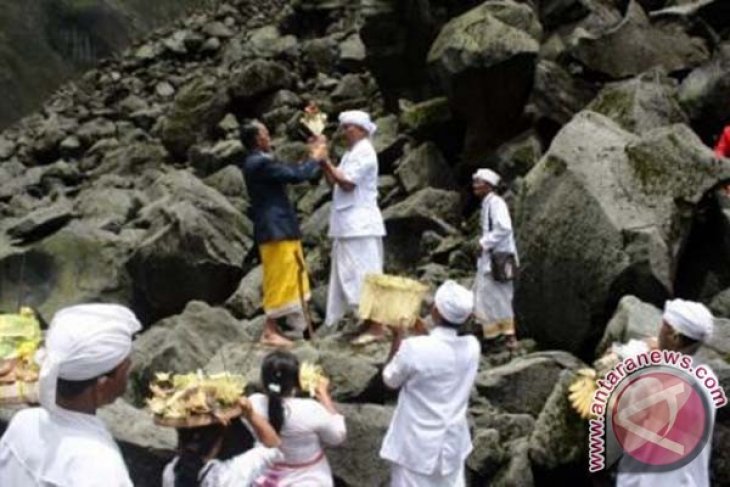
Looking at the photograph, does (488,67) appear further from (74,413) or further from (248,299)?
(74,413)

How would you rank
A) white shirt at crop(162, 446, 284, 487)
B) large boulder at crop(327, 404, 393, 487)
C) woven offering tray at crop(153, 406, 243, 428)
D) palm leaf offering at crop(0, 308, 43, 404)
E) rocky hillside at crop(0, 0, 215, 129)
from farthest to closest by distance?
1. rocky hillside at crop(0, 0, 215, 129)
2. large boulder at crop(327, 404, 393, 487)
3. palm leaf offering at crop(0, 308, 43, 404)
4. woven offering tray at crop(153, 406, 243, 428)
5. white shirt at crop(162, 446, 284, 487)

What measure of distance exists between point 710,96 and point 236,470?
10529 mm

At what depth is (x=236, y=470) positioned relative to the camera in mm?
5094

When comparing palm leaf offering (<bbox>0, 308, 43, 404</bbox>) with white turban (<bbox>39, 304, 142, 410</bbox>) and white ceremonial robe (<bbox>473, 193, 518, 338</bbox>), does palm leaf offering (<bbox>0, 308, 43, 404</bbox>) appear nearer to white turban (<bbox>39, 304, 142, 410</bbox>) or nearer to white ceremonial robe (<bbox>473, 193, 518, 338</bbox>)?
white turban (<bbox>39, 304, 142, 410</bbox>)

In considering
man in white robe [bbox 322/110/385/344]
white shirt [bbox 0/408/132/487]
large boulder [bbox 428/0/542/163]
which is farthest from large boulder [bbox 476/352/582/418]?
large boulder [bbox 428/0/542/163]

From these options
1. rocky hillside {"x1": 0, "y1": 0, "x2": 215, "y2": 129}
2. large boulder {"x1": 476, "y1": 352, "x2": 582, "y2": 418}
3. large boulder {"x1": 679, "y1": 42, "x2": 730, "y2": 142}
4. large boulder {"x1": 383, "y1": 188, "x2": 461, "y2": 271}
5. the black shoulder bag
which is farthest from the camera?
rocky hillside {"x1": 0, "y1": 0, "x2": 215, "y2": 129}

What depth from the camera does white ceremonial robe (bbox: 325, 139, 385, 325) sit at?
29.3 ft

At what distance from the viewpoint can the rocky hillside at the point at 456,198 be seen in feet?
27.7

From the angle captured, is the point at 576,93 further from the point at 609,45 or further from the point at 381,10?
the point at 381,10

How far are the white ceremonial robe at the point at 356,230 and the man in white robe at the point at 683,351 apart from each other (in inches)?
143

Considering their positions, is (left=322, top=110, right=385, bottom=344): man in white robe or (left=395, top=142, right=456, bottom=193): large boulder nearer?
(left=322, top=110, right=385, bottom=344): man in white robe

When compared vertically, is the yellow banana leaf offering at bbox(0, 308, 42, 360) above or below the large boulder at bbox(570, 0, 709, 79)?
above

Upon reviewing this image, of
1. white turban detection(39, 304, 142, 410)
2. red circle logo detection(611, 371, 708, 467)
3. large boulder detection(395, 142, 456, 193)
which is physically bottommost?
large boulder detection(395, 142, 456, 193)

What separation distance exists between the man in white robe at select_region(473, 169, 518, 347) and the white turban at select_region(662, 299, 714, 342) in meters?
4.74
